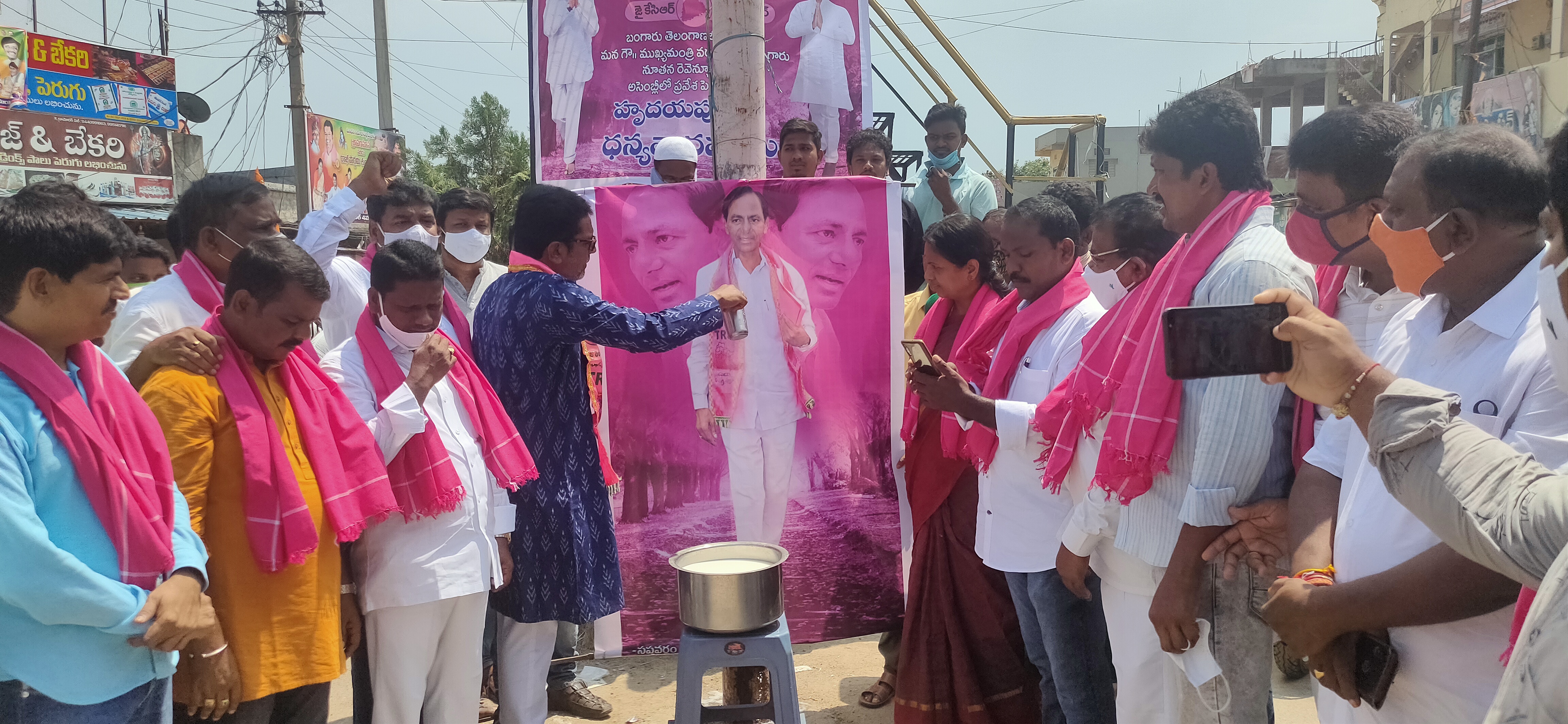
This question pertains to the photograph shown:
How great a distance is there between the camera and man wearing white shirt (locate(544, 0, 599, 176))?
6855 millimetres

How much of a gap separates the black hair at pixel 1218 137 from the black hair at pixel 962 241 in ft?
3.87

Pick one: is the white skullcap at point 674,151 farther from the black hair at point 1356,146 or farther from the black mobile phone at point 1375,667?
the black mobile phone at point 1375,667

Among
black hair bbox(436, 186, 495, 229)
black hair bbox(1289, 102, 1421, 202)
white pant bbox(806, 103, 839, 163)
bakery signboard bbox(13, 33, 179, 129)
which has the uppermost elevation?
bakery signboard bbox(13, 33, 179, 129)

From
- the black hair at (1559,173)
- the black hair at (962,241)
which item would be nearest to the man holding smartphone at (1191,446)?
the black hair at (1559,173)

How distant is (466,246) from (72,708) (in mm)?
2476

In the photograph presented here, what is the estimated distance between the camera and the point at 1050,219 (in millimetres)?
3115

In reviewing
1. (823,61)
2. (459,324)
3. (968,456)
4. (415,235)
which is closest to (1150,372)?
(968,456)

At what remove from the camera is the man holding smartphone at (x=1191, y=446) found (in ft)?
6.87

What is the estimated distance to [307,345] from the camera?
267 cm

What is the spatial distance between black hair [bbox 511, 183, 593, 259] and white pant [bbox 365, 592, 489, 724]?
3.82 feet

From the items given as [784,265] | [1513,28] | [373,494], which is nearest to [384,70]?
[784,265]

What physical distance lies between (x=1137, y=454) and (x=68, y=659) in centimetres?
224

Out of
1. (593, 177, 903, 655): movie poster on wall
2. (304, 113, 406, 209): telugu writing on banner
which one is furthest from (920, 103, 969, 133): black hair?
(304, 113, 406, 209): telugu writing on banner

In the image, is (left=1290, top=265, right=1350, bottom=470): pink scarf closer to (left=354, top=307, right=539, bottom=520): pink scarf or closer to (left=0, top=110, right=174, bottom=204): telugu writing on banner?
(left=354, top=307, right=539, bottom=520): pink scarf
